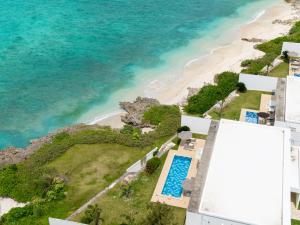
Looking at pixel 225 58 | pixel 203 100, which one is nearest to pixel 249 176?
pixel 203 100

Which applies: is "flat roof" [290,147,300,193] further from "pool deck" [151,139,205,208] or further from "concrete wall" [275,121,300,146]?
"pool deck" [151,139,205,208]

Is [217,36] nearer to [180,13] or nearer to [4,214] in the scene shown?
[180,13]

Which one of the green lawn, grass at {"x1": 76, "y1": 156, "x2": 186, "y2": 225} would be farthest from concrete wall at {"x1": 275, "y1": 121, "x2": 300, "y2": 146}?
the green lawn

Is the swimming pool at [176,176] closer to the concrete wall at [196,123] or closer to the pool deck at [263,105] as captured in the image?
the concrete wall at [196,123]

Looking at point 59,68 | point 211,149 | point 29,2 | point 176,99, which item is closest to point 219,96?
point 176,99

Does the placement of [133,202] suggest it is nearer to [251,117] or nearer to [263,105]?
[251,117]

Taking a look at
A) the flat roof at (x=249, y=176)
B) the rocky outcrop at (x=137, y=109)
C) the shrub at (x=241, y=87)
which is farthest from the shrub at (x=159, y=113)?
the flat roof at (x=249, y=176)
